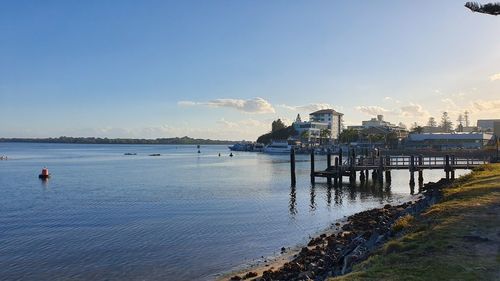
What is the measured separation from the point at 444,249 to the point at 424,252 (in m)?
0.53

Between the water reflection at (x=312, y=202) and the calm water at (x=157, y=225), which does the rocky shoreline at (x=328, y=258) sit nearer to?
the calm water at (x=157, y=225)

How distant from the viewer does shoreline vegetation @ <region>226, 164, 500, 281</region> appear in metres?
10.7

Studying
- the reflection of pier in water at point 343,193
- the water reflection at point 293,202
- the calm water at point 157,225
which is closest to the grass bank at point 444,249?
the calm water at point 157,225

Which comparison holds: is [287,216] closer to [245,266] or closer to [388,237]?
[245,266]

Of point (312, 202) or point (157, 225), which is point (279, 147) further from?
point (157, 225)

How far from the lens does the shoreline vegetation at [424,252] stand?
1073 centimetres

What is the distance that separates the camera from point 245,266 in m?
19.7

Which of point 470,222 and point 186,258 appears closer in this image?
point 470,222

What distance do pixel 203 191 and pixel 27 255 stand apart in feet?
91.5

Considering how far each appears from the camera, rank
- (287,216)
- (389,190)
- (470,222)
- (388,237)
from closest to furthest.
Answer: (470,222)
(388,237)
(287,216)
(389,190)

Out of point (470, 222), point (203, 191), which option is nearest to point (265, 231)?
point (470, 222)

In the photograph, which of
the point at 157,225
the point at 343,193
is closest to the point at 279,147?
the point at 343,193

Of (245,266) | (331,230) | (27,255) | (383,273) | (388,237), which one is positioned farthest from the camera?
(331,230)

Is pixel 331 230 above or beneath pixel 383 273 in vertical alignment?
beneath
